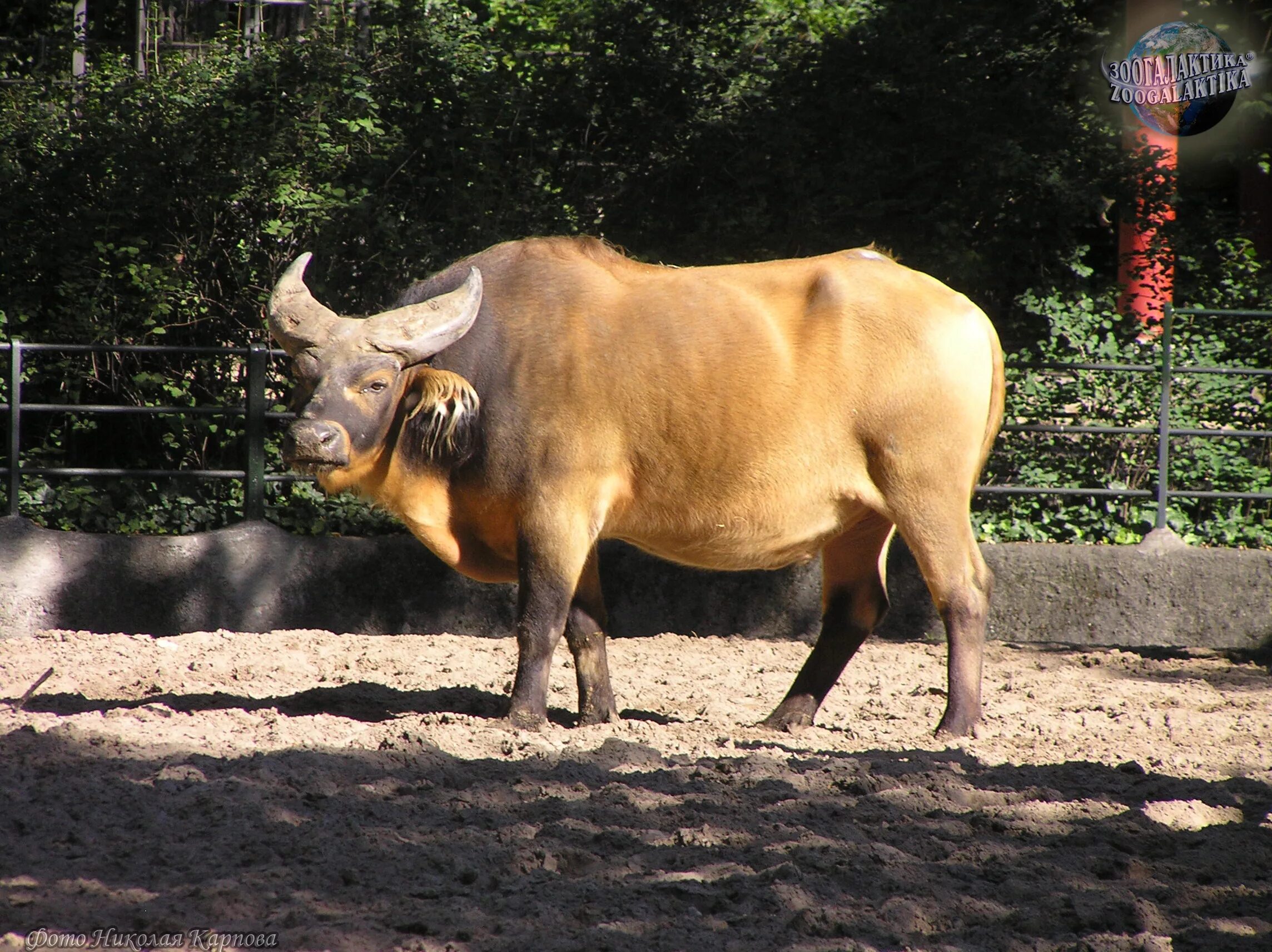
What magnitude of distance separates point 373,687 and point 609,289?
2.18 meters

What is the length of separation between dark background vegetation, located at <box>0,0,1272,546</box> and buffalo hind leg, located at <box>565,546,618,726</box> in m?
2.94

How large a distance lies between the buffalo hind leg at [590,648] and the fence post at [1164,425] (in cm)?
416

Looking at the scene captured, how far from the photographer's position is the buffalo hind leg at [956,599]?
538 centimetres

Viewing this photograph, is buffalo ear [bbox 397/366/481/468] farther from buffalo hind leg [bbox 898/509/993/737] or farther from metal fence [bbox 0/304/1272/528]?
metal fence [bbox 0/304/1272/528]

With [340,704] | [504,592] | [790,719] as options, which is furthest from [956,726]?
[504,592]

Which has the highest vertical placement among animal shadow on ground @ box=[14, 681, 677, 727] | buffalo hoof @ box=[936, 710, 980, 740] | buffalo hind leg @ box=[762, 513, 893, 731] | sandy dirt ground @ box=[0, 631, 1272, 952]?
buffalo hind leg @ box=[762, 513, 893, 731]

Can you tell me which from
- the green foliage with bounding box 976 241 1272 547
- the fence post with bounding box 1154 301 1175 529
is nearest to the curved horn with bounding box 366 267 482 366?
the green foliage with bounding box 976 241 1272 547

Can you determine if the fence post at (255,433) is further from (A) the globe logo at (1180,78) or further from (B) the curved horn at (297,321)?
(A) the globe logo at (1180,78)

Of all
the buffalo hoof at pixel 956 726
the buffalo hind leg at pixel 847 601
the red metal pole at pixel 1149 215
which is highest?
the red metal pole at pixel 1149 215

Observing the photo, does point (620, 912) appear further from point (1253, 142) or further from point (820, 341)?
point (1253, 142)

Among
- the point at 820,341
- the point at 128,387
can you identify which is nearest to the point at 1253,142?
the point at 820,341

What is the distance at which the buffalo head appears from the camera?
5082 millimetres

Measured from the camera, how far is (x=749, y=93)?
8.79m

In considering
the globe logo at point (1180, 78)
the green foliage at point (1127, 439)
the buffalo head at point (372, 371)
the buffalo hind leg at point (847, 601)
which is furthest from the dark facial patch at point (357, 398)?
the globe logo at point (1180, 78)
